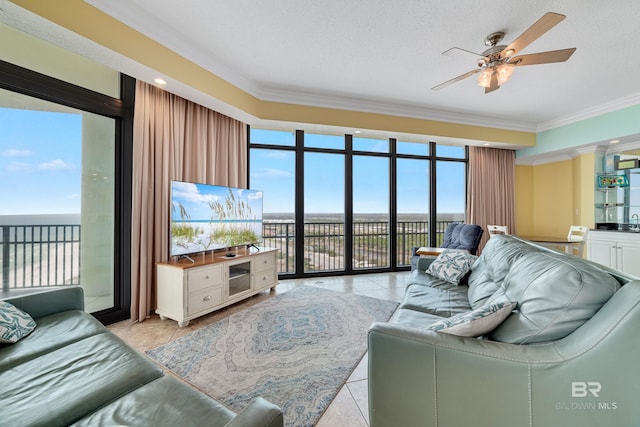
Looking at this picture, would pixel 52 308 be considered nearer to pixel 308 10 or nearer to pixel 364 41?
pixel 308 10

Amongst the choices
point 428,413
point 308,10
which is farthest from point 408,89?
point 428,413

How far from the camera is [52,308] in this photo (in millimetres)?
1731

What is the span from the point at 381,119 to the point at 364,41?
5.38 feet

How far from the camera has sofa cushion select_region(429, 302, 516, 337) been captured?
1.09 meters

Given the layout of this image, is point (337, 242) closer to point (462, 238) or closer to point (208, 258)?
point (462, 238)

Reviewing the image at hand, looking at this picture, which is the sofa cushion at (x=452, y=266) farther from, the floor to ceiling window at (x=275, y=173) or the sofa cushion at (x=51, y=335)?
the sofa cushion at (x=51, y=335)

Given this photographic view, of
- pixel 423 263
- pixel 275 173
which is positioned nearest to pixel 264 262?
pixel 275 173

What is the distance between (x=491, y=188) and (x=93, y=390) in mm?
6009

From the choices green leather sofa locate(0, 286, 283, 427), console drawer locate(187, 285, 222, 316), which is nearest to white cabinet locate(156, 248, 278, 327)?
console drawer locate(187, 285, 222, 316)

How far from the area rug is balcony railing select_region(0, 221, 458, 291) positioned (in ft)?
4.16

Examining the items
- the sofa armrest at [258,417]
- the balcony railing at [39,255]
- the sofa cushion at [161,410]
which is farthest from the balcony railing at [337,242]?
the sofa armrest at [258,417]

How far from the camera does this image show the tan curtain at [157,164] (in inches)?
104

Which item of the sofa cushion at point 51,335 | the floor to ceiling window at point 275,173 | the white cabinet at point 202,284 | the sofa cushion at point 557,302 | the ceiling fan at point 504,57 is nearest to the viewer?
the sofa cushion at point 557,302

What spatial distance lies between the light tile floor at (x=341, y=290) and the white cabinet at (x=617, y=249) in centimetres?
302
